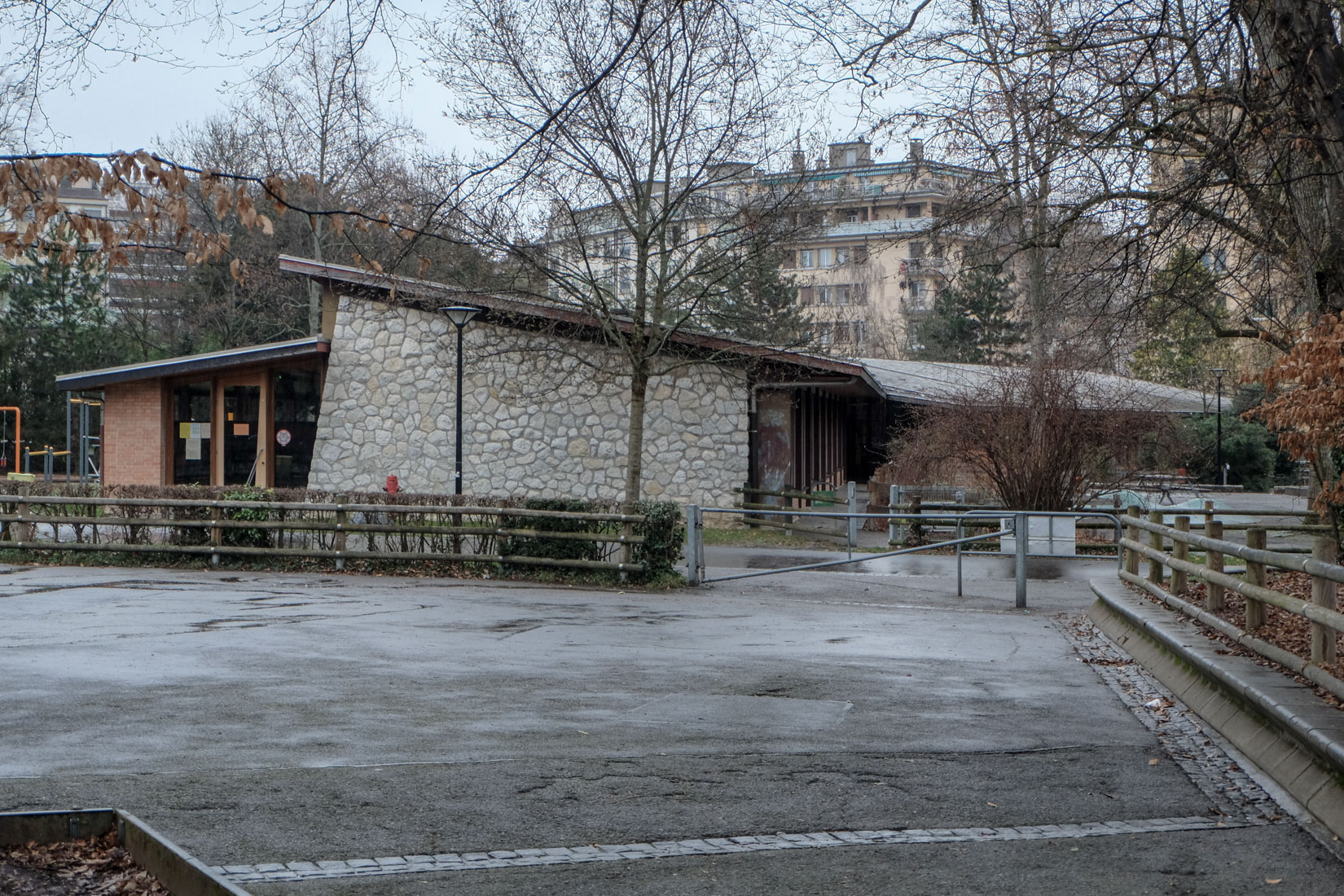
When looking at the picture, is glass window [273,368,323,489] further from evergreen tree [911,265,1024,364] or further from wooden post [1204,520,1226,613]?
evergreen tree [911,265,1024,364]

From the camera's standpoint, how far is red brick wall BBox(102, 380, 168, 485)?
93.8ft

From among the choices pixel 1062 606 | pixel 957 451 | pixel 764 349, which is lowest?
pixel 1062 606

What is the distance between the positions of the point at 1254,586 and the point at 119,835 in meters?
7.20

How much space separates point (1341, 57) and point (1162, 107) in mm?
1794

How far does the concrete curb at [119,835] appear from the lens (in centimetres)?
431

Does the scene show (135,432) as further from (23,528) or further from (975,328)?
(975,328)

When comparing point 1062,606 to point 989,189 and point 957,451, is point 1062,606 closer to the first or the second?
point 989,189

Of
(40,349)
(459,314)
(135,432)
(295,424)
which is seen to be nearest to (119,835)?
(459,314)

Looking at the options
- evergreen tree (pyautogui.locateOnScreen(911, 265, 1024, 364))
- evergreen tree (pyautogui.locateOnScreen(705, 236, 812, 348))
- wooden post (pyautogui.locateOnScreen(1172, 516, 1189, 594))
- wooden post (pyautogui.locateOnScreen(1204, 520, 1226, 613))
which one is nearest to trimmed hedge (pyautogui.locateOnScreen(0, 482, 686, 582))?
evergreen tree (pyautogui.locateOnScreen(705, 236, 812, 348))

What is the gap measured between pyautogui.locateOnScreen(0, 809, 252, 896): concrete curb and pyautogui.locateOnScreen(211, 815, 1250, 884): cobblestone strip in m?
0.30

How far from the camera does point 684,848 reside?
5.32 metres

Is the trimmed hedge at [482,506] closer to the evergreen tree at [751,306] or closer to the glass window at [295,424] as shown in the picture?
the evergreen tree at [751,306]

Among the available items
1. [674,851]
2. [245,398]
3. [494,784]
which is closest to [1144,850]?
[674,851]

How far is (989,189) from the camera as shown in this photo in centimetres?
1159
